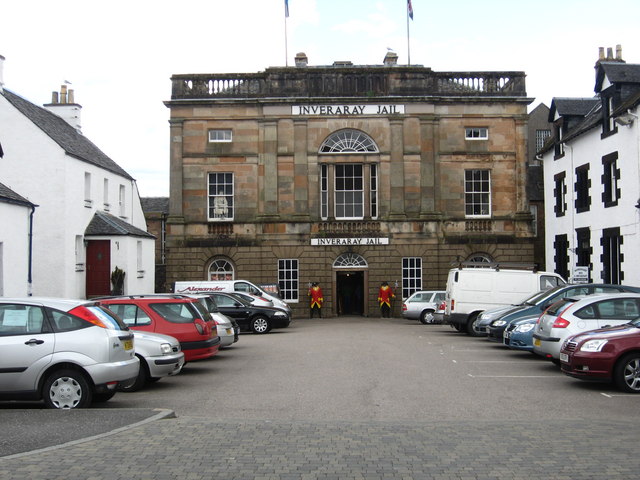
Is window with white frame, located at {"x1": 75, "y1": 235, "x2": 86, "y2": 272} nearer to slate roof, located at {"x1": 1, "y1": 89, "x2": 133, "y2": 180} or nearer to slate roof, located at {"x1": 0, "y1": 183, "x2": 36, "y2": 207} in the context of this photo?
slate roof, located at {"x1": 1, "y1": 89, "x2": 133, "y2": 180}

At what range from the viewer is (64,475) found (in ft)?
23.7

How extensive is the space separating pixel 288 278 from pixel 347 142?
769cm

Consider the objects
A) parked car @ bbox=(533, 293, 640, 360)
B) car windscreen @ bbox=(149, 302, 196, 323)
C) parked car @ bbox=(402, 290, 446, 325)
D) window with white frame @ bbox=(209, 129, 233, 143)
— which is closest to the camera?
parked car @ bbox=(533, 293, 640, 360)

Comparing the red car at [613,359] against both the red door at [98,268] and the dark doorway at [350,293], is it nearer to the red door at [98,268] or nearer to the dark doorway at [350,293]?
the red door at [98,268]

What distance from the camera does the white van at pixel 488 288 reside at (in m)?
27.6

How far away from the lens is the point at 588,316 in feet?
51.1

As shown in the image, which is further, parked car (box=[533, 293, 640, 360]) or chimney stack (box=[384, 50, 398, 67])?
chimney stack (box=[384, 50, 398, 67])

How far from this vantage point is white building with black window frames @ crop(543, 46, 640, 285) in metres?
27.8

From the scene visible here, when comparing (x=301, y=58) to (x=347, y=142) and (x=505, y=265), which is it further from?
(x=505, y=265)

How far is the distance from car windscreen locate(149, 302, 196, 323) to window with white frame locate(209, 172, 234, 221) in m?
25.6

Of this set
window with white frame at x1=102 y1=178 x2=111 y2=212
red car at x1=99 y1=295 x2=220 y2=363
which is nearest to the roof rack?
window with white frame at x1=102 y1=178 x2=111 y2=212

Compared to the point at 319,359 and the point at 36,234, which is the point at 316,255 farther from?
the point at 319,359

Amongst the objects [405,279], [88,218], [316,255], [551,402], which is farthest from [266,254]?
[551,402]

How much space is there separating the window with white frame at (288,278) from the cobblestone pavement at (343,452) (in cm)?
3105
